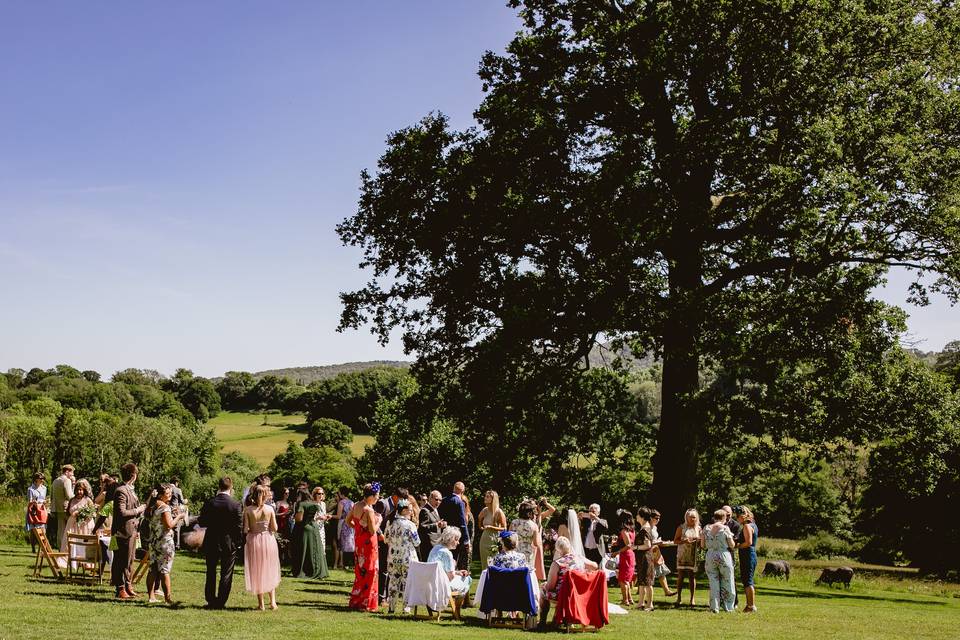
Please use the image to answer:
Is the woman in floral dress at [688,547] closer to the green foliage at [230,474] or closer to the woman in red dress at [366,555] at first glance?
the woman in red dress at [366,555]

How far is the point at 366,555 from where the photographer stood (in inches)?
579

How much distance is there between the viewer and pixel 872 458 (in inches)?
909

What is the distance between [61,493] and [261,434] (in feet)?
383

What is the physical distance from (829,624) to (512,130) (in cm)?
1458

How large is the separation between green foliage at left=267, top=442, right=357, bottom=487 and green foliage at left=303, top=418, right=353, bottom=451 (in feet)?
35.8

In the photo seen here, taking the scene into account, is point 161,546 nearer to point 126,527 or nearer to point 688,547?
point 126,527

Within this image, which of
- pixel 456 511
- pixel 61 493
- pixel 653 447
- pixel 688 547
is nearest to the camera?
pixel 456 511

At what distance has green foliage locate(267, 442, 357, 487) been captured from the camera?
93938 mm

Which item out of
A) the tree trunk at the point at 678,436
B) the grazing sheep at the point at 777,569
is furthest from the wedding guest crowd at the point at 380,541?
the grazing sheep at the point at 777,569

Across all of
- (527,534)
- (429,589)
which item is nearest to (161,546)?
(429,589)

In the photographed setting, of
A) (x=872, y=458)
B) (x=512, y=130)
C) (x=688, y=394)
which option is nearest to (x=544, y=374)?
(x=688, y=394)

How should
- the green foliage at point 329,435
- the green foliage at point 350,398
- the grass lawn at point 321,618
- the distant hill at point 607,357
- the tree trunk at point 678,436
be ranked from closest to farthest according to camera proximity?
the grass lawn at point 321,618, the tree trunk at point 678,436, the distant hill at point 607,357, the green foliage at point 329,435, the green foliage at point 350,398

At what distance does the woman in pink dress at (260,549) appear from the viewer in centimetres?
1369

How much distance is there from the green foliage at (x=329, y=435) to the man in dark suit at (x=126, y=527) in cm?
10456
